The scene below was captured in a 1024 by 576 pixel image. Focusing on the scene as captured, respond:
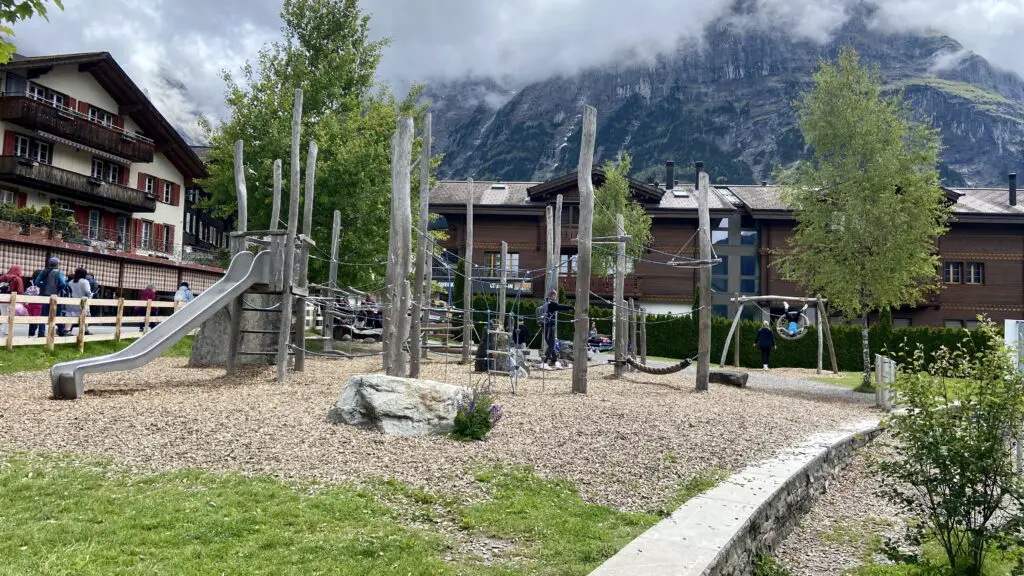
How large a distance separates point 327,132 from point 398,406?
1875cm

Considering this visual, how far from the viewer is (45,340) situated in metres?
15.3

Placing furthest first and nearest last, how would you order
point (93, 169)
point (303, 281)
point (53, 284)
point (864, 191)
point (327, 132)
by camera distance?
point (93, 169)
point (327, 132)
point (864, 191)
point (53, 284)
point (303, 281)

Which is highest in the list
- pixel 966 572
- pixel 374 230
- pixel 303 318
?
pixel 374 230

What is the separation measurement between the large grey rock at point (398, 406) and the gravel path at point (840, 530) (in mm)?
3855

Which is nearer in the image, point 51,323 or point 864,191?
point 51,323

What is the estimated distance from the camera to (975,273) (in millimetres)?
39594

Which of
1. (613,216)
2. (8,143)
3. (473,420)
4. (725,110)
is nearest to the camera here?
(473,420)

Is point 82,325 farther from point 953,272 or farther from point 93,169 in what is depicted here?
point 953,272

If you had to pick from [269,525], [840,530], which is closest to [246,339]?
[269,525]

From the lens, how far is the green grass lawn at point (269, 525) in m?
4.34

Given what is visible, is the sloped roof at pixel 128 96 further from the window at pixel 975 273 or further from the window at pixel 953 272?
the window at pixel 975 273

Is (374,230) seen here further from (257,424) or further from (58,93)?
(58,93)

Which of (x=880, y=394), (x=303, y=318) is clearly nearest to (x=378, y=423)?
(x=303, y=318)

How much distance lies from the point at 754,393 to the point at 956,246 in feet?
101
